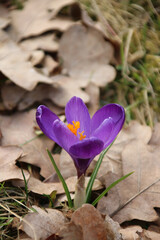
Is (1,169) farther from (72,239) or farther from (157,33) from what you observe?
(157,33)

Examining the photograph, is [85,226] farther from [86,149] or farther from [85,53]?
[85,53]

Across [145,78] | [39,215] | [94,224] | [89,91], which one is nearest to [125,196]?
[94,224]

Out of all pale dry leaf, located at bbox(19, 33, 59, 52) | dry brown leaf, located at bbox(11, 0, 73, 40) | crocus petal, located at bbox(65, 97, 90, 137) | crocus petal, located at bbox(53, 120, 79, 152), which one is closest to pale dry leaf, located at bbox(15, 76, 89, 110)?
pale dry leaf, located at bbox(19, 33, 59, 52)

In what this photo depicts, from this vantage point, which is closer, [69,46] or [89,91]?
[89,91]

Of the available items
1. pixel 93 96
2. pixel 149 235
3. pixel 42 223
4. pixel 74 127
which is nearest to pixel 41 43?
pixel 93 96

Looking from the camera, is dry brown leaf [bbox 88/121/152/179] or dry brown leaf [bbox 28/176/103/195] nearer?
dry brown leaf [bbox 28/176/103/195]

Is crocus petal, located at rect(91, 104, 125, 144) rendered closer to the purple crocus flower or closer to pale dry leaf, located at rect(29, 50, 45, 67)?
the purple crocus flower
